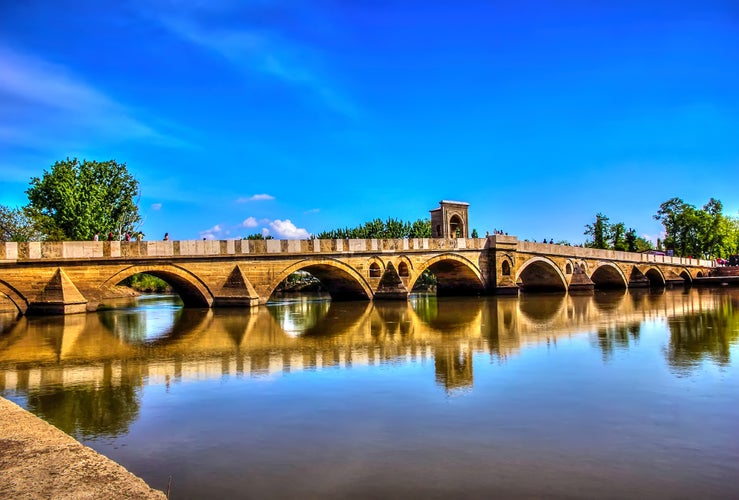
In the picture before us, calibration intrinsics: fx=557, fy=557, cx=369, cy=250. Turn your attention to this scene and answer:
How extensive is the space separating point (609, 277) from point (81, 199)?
122 ft

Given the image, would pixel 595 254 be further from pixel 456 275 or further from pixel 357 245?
pixel 357 245

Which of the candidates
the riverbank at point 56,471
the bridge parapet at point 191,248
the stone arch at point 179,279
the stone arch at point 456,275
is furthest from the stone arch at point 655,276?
the riverbank at point 56,471

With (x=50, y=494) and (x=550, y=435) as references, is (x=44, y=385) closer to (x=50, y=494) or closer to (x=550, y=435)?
(x=50, y=494)

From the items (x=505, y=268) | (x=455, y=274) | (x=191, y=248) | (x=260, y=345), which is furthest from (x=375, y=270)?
(x=260, y=345)

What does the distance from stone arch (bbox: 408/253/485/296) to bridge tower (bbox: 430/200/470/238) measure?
2927 millimetres

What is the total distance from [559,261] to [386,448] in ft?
106

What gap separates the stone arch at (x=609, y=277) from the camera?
40362 mm

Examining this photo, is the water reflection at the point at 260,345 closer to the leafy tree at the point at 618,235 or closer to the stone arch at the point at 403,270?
the stone arch at the point at 403,270

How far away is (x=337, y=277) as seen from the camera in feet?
90.9

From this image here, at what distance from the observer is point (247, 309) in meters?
22.5

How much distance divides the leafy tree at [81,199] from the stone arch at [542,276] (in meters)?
26.1

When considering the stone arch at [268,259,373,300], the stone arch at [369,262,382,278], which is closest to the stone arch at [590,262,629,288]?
the stone arch at [369,262,382,278]

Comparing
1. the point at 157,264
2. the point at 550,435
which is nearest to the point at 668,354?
the point at 550,435

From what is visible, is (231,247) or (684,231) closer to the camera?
(231,247)
